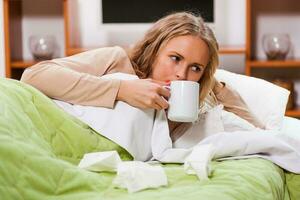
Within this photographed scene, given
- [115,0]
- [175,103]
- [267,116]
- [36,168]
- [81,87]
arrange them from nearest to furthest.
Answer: [36,168]
[175,103]
[81,87]
[267,116]
[115,0]

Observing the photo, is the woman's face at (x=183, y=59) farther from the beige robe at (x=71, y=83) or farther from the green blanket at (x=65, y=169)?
the green blanket at (x=65, y=169)

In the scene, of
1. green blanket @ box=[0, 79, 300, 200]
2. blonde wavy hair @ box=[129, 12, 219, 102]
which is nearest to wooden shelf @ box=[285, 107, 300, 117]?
blonde wavy hair @ box=[129, 12, 219, 102]

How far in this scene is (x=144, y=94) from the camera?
1392 millimetres

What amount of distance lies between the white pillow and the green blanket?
0.63m

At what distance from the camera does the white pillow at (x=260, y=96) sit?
2049mm

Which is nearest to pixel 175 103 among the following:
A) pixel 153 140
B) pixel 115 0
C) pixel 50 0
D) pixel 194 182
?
pixel 153 140

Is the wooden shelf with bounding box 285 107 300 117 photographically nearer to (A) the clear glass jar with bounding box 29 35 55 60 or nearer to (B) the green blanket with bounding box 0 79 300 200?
(A) the clear glass jar with bounding box 29 35 55 60

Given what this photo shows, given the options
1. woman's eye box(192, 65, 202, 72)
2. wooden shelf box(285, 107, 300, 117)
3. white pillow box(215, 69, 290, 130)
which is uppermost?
woman's eye box(192, 65, 202, 72)

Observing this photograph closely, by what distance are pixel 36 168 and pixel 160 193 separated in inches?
8.7

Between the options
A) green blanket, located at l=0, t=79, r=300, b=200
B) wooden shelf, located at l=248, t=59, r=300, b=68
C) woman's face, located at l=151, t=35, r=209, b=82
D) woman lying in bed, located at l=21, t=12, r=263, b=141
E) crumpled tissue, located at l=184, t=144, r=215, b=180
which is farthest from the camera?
wooden shelf, located at l=248, t=59, r=300, b=68

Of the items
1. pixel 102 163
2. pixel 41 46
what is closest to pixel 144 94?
pixel 102 163

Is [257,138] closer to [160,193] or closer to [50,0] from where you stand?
[160,193]

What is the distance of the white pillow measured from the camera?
205 cm

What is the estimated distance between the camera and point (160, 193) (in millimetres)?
997
